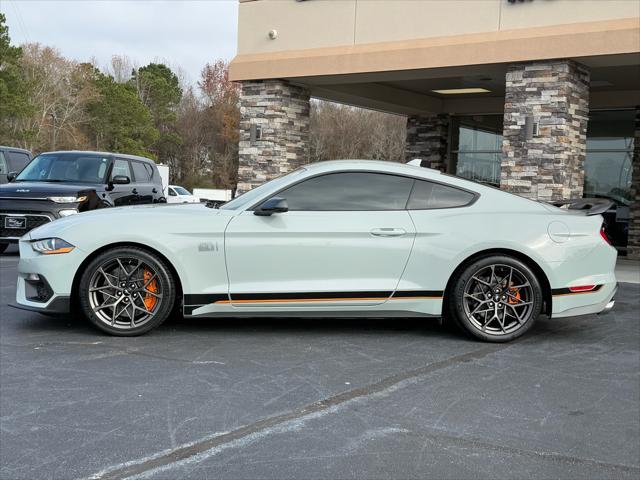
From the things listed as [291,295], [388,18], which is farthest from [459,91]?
[291,295]

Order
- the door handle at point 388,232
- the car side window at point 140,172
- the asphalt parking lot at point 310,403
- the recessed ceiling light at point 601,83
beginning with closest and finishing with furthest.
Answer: the asphalt parking lot at point 310,403
the door handle at point 388,232
the car side window at point 140,172
the recessed ceiling light at point 601,83

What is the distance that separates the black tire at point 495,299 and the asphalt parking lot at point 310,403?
0.50 ft

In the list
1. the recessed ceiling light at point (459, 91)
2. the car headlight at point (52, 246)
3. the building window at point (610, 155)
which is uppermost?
the recessed ceiling light at point (459, 91)

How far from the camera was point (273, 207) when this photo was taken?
604cm

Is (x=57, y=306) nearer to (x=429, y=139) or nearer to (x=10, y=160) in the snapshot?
(x=10, y=160)

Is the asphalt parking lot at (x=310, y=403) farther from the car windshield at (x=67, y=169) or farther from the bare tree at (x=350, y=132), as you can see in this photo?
the bare tree at (x=350, y=132)

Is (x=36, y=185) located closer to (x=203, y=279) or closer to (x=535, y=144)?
(x=203, y=279)

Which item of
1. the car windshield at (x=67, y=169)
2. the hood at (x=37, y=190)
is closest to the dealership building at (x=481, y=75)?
the car windshield at (x=67, y=169)

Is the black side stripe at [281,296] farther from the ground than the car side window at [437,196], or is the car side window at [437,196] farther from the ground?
the car side window at [437,196]

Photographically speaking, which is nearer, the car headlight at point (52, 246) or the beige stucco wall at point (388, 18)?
the car headlight at point (52, 246)

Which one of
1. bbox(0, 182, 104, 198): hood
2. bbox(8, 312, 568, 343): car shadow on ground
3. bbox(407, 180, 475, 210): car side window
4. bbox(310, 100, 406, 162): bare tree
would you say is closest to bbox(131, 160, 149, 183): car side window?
bbox(0, 182, 104, 198): hood

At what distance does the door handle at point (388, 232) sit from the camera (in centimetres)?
620

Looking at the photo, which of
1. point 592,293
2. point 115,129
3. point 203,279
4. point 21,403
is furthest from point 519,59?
point 115,129

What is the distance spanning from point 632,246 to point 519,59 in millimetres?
6911
